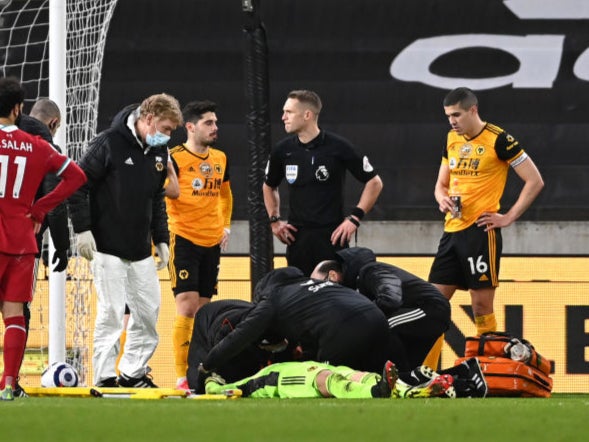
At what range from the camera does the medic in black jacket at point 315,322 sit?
7.56 meters

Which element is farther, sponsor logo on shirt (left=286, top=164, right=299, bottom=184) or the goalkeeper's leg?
sponsor logo on shirt (left=286, top=164, right=299, bottom=184)

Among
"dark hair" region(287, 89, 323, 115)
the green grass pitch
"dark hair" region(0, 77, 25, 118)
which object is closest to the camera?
the green grass pitch

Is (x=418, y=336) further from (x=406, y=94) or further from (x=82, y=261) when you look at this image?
(x=406, y=94)

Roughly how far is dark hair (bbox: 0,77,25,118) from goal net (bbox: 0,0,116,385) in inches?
124

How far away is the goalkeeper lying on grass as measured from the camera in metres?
7.10

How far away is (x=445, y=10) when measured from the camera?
42.0 ft

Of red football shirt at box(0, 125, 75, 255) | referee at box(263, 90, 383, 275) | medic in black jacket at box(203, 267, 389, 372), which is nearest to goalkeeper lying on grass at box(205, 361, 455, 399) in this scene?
medic in black jacket at box(203, 267, 389, 372)

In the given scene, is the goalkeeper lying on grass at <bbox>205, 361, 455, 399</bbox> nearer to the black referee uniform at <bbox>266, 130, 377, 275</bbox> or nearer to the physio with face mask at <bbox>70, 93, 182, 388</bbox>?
the physio with face mask at <bbox>70, 93, 182, 388</bbox>

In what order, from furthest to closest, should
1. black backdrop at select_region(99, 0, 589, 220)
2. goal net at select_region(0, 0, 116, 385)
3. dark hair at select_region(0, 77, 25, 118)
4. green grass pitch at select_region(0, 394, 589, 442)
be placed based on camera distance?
black backdrop at select_region(99, 0, 589, 220), goal net at select_region(0, 0, 116, 385), dark hair at select_region(0, 77, 25, 118), green grass pitch at select_region(0, 394, 589, 442)

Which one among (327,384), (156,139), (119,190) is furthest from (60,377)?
(327,384)

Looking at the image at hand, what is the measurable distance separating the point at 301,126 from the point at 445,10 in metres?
4.10

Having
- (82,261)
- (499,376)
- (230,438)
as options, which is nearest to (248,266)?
(82,261)

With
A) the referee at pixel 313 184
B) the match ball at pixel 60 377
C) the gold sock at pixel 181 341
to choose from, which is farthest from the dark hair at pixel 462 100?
the match ball at pixel 60 377

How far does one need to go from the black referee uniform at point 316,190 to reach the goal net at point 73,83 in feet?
6.50
